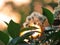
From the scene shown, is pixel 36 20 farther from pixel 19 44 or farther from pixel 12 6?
pixel 12 6

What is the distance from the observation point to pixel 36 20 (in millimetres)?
1730

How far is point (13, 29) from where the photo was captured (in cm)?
130

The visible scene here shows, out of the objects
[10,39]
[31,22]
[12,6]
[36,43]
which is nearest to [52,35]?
[36,43]

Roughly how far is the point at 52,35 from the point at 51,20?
0.09 metres

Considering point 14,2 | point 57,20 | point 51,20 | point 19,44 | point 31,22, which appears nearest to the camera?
point 19,44

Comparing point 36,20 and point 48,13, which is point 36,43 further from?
point 36,20

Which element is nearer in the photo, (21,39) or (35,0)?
(21,39)

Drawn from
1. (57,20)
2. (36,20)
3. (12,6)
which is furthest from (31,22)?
(12,6)

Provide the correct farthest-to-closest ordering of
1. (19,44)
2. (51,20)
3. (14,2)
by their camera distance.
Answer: (14,2), (51,20), (19,44)

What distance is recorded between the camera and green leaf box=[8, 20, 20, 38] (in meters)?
1.29

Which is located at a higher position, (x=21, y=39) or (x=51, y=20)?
(x=51, y=20)

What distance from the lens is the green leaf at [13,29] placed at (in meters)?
1.29

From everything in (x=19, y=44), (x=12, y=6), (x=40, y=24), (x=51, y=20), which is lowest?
(x=19, y=44)

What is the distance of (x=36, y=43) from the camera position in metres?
1.34
